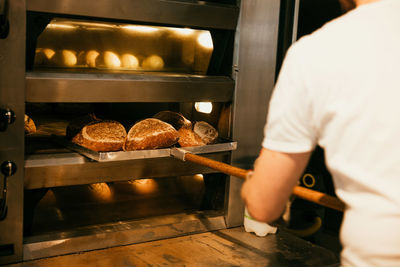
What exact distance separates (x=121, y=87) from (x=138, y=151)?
0.24 m

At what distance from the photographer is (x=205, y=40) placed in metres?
2.00

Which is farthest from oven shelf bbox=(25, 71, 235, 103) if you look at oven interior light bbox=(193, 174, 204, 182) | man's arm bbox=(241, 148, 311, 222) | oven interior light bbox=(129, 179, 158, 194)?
man's arm bbox=(241, 148, 311, 222)

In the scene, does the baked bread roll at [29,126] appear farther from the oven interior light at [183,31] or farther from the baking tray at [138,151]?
the oven interior light at [183,31]

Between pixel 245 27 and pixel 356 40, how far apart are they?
121 centimetres

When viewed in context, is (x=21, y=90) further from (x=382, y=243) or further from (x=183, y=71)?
(x=382, y=243)

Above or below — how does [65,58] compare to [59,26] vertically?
below

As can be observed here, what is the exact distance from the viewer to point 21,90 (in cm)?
144

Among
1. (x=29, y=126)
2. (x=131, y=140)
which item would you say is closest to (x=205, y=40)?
(x=131, y=140)

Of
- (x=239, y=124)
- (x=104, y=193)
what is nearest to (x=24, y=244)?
(x=104, y=193)

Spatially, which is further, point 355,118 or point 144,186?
point 144,186

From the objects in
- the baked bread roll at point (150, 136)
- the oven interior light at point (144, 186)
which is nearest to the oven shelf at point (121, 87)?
the baked bread roll at point (150, 136)

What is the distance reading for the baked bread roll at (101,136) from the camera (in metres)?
1.67

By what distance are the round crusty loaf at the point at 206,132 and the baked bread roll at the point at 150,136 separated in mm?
146

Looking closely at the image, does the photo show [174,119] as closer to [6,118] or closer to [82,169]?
[82,169]
